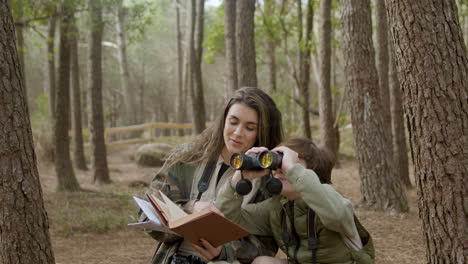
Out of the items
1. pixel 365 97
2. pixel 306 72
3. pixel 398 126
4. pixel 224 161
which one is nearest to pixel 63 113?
pixel 365 97

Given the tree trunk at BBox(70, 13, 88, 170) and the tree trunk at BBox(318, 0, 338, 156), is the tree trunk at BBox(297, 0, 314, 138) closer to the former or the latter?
the tree trunk at BBox(318, 0, 338, 156)

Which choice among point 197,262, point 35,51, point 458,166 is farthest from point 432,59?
point 35,51

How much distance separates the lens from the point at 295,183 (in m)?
2.60

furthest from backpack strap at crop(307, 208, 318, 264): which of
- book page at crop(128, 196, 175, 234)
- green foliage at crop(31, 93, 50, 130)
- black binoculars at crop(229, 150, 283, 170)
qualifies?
green foliage at crop(31, 93, 50, 130)

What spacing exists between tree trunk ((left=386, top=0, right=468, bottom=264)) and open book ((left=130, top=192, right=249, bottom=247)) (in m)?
1.28

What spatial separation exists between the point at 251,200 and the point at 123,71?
2218 centimetres

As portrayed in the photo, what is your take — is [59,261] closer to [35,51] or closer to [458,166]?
[458,166]

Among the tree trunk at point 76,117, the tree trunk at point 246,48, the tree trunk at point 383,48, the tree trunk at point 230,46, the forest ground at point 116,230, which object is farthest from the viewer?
the tree trunk at point 76,117

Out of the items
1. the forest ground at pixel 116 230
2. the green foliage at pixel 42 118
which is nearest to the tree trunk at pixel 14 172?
the forest ground at pixel 116 230

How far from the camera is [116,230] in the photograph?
7281 millimetres

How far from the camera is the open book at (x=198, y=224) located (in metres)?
2.42

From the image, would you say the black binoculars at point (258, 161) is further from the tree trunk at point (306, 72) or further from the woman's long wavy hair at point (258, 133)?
the tree trunk at point (306, 72)

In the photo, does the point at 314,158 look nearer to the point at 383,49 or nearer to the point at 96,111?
the point at 383,49

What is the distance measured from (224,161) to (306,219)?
2.46 feet
